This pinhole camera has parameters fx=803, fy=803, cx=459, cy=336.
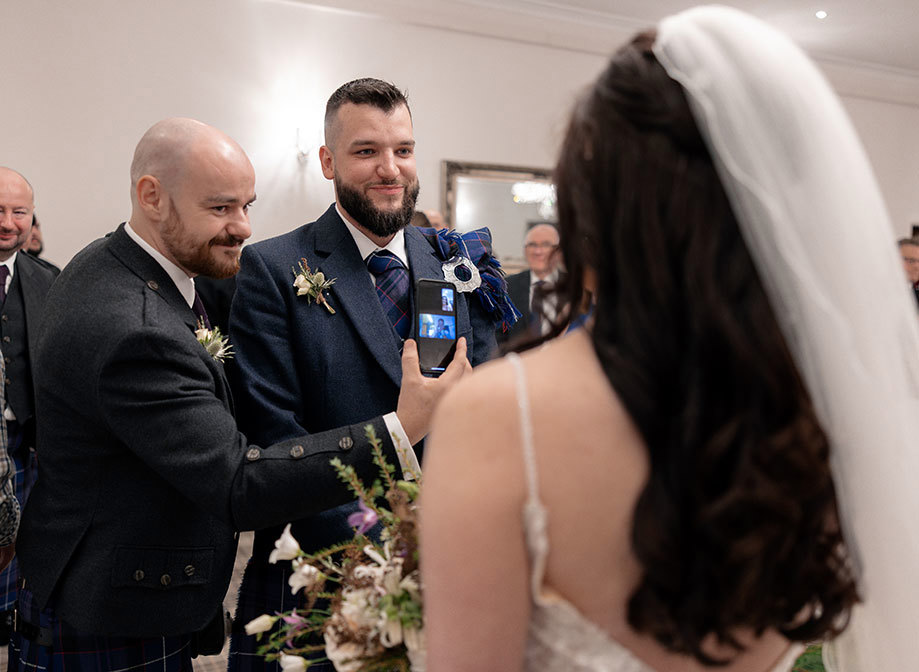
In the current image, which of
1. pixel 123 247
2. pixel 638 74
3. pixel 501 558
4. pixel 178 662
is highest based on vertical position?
pixel 123 247

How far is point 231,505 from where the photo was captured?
1.60 metres

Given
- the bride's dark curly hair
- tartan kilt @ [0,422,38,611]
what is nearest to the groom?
the bride's dark curly hair

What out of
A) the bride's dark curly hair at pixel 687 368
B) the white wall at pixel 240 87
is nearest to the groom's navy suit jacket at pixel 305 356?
the bride's dark curly hair at pixel 687 368

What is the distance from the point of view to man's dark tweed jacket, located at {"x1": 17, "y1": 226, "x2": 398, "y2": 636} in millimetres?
1555

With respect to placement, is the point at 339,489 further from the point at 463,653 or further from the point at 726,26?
the point at 726,26

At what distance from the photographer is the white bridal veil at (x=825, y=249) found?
827 mm

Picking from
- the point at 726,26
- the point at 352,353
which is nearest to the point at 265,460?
the point at 352,353

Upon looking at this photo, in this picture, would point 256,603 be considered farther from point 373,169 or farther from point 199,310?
point 373,169

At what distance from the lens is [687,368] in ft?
2.68

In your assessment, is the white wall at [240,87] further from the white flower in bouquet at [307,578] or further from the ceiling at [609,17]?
the white flower in bouquet at [307,578]

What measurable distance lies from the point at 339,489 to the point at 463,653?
2.65 feet

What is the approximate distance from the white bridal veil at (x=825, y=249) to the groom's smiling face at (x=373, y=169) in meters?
1.33

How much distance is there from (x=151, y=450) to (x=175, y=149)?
0.66 meters

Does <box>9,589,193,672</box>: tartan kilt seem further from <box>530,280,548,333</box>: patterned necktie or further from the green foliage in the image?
the green foliage
